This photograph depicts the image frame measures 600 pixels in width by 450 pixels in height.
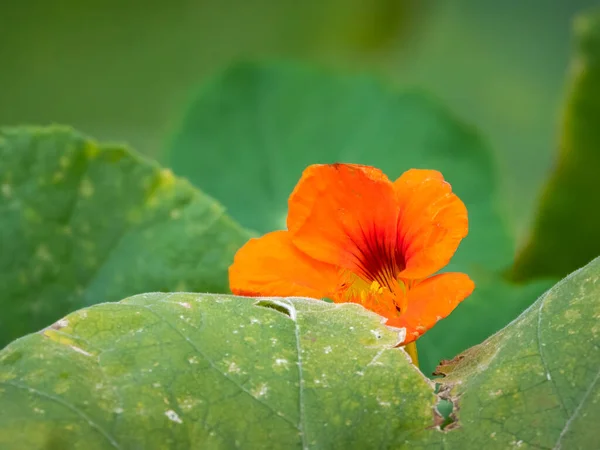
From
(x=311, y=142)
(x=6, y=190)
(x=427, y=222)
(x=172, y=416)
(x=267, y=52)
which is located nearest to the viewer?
(x=172, y=416)

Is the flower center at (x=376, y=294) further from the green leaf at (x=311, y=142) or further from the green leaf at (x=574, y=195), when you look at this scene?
the green leaf at (x=574, y=195)

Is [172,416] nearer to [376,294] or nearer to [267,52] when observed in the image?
[376,294]

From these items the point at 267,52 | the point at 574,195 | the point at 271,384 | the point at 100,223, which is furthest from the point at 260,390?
the point at 267,52

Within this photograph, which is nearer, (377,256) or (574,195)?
(377,256)

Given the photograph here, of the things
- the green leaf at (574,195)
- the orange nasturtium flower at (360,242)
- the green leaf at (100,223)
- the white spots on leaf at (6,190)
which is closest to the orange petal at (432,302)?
the orange nasturtium flower at (360,242)

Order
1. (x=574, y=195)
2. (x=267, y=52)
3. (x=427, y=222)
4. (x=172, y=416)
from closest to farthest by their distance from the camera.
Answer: (x=172, y=416), (x=427, y=222), (x=574, y=195), (x=267, y=52)

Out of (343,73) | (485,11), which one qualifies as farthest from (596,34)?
(485,11)
